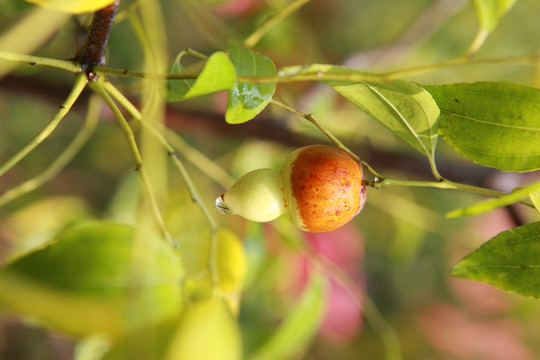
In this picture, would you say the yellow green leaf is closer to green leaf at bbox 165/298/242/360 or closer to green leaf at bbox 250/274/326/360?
green leaf at bbox 165/298/242/360

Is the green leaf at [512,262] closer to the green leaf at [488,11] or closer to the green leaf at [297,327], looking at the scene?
the green leaf at [488,11]

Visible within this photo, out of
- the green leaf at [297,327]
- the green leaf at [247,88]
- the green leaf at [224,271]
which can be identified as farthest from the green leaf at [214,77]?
the green leaf at [297,327]

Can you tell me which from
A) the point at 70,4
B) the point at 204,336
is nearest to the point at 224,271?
the point at 204,336

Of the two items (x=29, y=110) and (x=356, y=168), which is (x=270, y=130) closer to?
(x=356, y=168)

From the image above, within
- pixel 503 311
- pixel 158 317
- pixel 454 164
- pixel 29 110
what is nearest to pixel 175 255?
pixel 158 317

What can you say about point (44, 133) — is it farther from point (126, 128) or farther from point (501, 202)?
point (501, 202)
